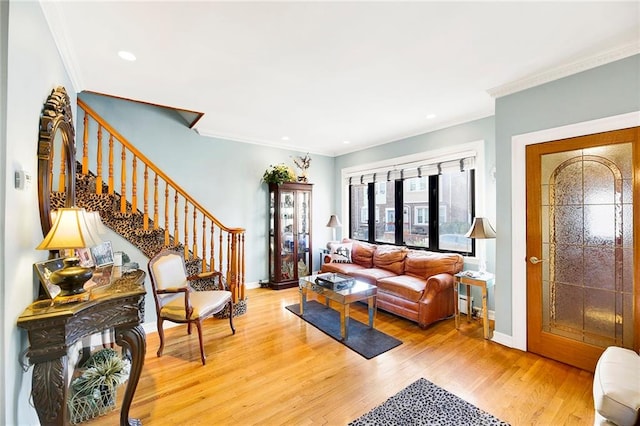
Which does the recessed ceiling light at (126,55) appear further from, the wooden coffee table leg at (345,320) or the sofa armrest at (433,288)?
the sofa armrest at (433,288)

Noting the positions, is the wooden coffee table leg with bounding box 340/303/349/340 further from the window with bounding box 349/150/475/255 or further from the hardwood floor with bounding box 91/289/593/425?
the window with bounding box 349/150/475/255

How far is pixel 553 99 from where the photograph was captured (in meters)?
2.51

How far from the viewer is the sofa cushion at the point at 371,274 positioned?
152 inches

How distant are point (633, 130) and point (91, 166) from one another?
5.54 m

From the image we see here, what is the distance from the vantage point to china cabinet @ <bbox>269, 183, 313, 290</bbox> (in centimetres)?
489

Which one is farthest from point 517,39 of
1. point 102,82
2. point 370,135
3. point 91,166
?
point 91,166

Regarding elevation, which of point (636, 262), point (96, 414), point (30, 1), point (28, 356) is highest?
point (30, 1)

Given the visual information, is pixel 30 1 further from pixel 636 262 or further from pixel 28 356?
pixel 636 262

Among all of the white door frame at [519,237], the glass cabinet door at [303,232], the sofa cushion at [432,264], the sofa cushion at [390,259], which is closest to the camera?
the white door frame at [519,237]

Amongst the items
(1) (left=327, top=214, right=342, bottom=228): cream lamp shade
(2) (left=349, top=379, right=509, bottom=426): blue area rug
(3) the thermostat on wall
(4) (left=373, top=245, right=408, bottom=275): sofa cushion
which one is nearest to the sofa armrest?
(4) (left=373, top=245, right=408, bottom=275): sofa cushion

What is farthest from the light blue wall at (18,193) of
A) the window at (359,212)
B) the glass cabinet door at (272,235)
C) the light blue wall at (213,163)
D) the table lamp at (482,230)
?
the window at (359,212)

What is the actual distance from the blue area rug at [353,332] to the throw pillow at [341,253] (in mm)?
1151

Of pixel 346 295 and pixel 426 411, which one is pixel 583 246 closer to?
pixel 426 411

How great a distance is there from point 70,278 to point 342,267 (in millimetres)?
3561
